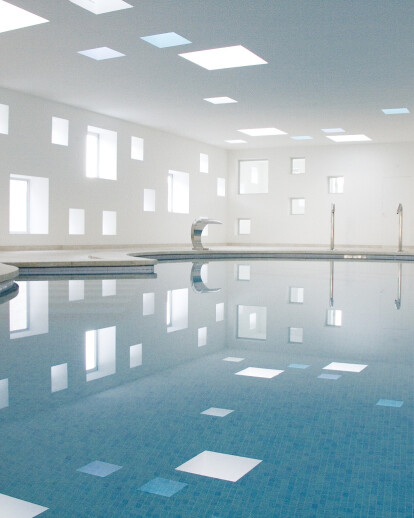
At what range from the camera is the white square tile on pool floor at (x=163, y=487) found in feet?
4.58

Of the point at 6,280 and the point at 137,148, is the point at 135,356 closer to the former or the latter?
the point at 6,280

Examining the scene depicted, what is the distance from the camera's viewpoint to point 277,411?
2082 mm

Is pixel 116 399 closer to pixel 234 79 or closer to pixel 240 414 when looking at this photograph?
pixel 240 414

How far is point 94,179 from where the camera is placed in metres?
14.9

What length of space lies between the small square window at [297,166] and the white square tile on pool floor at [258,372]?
59.6ft

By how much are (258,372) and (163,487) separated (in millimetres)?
1320

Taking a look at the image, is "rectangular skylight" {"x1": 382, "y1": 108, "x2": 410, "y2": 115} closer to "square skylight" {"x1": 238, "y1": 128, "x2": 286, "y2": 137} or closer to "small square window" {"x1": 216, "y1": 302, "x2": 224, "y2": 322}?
"square skylight" {"x1": 238, "y1": 128, "x2": 286, "y2": 137}

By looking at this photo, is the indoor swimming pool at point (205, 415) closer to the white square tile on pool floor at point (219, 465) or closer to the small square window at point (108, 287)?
the white square tile on pool floor at point (219, 465)

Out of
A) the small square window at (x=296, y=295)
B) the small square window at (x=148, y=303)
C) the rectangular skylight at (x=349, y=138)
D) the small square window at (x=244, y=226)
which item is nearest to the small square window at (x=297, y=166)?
the rectangular skylight at (x=349, y=138)

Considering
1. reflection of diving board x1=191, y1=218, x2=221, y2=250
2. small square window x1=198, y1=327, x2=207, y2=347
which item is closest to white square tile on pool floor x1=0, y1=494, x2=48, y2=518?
small square window x1=198, y1=327, x2=207, y2=347

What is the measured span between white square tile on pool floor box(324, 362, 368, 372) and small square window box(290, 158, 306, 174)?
18.0 meters

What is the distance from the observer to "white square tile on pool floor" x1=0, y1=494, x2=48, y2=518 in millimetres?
1272

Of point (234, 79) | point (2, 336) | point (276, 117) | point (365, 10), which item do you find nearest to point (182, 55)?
point (234, 79)

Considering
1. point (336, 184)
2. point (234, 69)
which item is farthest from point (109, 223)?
point (336, 184)
